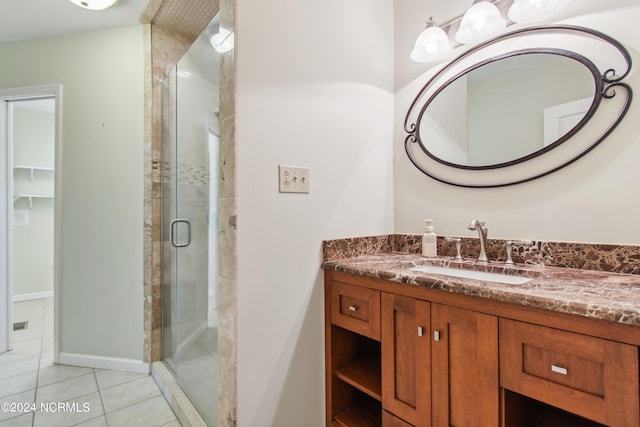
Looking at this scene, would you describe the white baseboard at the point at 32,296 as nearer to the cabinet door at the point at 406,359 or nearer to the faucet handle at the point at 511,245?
the cabinet door at the point at 406,359

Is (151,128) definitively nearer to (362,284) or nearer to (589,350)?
(362,284)

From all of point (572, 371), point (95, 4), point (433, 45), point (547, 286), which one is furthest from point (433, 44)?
point (95, 4)

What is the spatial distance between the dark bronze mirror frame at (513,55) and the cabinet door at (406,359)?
748 mm

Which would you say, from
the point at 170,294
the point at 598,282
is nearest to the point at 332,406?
the point at 598,282

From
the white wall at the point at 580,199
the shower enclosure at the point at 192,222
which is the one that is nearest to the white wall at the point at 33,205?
the shower enclosure at the point at 192,222

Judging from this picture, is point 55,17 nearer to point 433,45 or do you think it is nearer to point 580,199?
point 433,45

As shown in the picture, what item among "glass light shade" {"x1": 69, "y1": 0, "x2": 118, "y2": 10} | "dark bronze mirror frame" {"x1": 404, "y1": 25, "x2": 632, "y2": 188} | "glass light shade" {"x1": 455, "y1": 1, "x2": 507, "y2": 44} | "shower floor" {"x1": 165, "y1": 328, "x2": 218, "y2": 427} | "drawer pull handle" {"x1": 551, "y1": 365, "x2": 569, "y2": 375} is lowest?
"shower floor" {"x1": 165, "y1": 328, "x2": 218, "y2": 427}

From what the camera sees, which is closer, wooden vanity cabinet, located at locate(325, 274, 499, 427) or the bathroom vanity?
the bathroom vanity

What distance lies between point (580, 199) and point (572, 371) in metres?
0.73

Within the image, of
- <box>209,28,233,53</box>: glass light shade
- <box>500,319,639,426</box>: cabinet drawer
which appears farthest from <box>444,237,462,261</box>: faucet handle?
<box>209,28,233,53</box>: glass light shade

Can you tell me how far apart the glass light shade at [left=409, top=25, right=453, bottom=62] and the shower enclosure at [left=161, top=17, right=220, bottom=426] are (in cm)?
101

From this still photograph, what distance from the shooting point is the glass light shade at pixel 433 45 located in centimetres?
140

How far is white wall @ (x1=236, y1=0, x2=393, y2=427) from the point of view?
3.59 ft

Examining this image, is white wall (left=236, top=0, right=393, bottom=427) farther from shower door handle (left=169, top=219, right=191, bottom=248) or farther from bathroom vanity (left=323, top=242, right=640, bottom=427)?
shower door handle (left=169, top=219, right=191, bottom=248)
